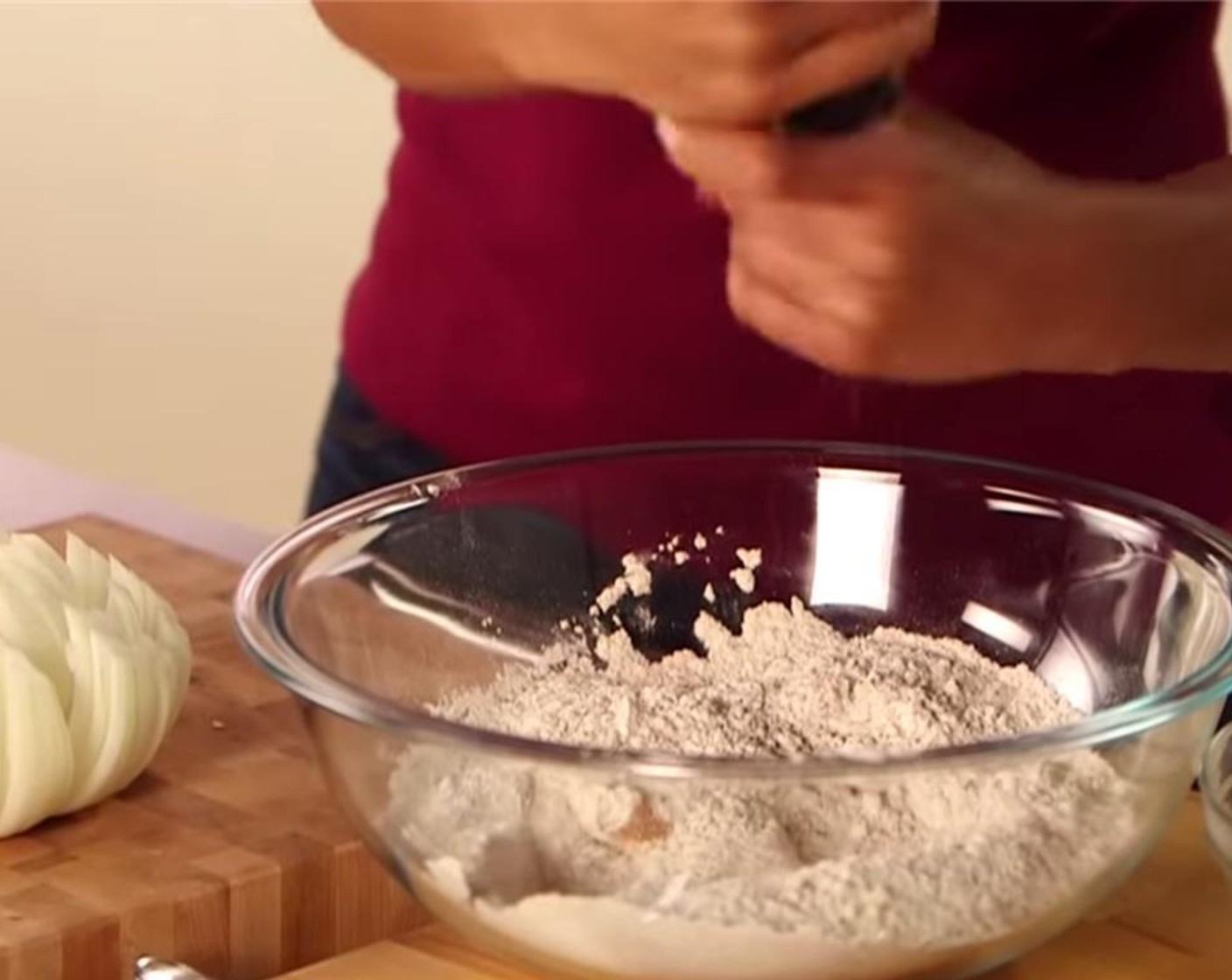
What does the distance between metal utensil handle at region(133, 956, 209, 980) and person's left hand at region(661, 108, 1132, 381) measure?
26 cm

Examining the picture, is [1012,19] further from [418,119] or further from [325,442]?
[325,442]

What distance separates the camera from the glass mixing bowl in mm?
527

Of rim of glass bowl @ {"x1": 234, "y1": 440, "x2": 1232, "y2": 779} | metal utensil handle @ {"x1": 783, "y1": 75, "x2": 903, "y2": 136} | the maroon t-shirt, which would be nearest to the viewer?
rim of glass bowl @ {"x1": 234, "y1": 440, "x2": 1232, "y2": 779}

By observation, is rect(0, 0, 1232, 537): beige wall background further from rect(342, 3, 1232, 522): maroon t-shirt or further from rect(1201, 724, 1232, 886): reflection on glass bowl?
rect(1201, 724, 1232, 886): reflection on glass bowl

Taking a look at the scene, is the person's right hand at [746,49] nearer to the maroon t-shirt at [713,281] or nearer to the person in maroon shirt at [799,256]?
the person in maroon shirt at [799,256]

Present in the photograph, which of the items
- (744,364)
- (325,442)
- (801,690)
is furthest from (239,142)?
(801,690)

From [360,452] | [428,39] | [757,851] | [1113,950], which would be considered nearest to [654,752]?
[757,851]

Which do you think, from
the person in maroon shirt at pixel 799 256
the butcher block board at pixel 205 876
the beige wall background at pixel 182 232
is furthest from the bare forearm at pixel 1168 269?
the beige wall background at pixel 182 232

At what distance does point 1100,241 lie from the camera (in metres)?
0.75

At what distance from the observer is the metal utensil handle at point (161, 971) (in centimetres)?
61

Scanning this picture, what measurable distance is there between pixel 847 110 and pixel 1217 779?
21 cm

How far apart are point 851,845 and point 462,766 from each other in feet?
0.32

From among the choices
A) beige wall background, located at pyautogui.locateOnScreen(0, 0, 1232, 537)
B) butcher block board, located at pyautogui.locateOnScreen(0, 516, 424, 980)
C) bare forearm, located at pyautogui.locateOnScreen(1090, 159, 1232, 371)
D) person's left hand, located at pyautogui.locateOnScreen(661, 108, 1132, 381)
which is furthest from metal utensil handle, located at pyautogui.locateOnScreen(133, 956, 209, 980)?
beige wall background, located at pyautogui.locateOnScreen(0, 0, 1232, 537)

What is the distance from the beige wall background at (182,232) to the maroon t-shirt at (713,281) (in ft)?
2.40
